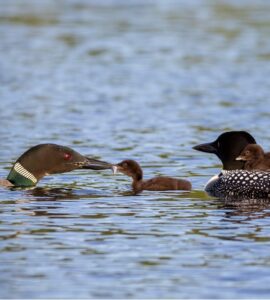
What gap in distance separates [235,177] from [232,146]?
705 millimetres

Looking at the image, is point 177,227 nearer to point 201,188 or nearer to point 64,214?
point 64,214

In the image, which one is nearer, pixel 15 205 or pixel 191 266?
pixel 191 266

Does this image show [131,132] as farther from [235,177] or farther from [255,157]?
[235,177]

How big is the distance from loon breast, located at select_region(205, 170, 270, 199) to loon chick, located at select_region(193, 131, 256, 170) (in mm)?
384


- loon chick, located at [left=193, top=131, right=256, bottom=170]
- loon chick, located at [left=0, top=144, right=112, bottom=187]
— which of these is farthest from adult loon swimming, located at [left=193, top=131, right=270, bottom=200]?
loon chick, located at [left=0, top=144, right=112, bottom=187]

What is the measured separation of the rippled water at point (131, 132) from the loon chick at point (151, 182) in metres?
0.17

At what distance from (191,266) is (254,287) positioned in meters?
0.74

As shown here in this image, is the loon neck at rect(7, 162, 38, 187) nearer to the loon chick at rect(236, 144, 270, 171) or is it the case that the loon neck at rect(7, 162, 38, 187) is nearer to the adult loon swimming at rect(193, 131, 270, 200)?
the adult loon swimming at rect(193, 131, 270, 200)

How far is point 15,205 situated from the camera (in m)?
12.4

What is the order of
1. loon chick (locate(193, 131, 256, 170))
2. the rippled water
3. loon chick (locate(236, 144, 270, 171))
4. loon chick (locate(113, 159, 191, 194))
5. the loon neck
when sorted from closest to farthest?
the rippled water
loon chick (locate(113, 159, 191, 194))
loon chick (locate(236, 144, 270, 171))
the loon neck
loon chick (locate(193, 131, 256, 170))

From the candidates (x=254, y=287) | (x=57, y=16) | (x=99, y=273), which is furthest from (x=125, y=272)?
(x=57, y=16)

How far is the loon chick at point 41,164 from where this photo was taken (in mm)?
13641

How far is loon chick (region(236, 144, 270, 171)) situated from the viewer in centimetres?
1338

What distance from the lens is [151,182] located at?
13383mm
